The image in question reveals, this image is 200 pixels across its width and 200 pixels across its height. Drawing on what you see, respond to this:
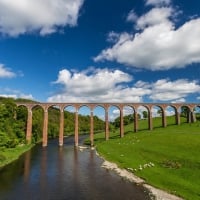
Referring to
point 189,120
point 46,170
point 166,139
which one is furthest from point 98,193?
point 189,120

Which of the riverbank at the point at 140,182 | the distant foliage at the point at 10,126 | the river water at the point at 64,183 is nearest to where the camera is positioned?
the riverbank at the point at 140,182

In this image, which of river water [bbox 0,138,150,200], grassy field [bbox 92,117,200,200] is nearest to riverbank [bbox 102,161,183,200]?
grassy field [bbox 92,117,200,200]

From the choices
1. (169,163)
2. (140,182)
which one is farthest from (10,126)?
(140,182)

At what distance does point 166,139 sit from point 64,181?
3584cm

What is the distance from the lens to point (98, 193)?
32156 millimetres

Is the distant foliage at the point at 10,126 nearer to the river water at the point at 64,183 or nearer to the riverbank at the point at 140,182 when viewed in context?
the river water at the point at 64,183

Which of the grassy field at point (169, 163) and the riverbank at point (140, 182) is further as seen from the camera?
the grassy field at point (169, 163)

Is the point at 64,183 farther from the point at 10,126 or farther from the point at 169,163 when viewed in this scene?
the point at 10,126

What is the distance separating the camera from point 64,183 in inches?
1464

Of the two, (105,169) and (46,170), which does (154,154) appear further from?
(46,170)

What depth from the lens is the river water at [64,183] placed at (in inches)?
1217

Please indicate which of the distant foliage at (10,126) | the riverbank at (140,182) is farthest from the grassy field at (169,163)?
the distant foliage at (10,126)

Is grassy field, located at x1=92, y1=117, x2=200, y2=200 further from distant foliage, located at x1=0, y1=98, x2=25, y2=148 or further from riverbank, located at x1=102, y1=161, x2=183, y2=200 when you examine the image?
distant foliage, located at x1=0, y1=98, x2=25, y2=148

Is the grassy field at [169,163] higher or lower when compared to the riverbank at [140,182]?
higher
